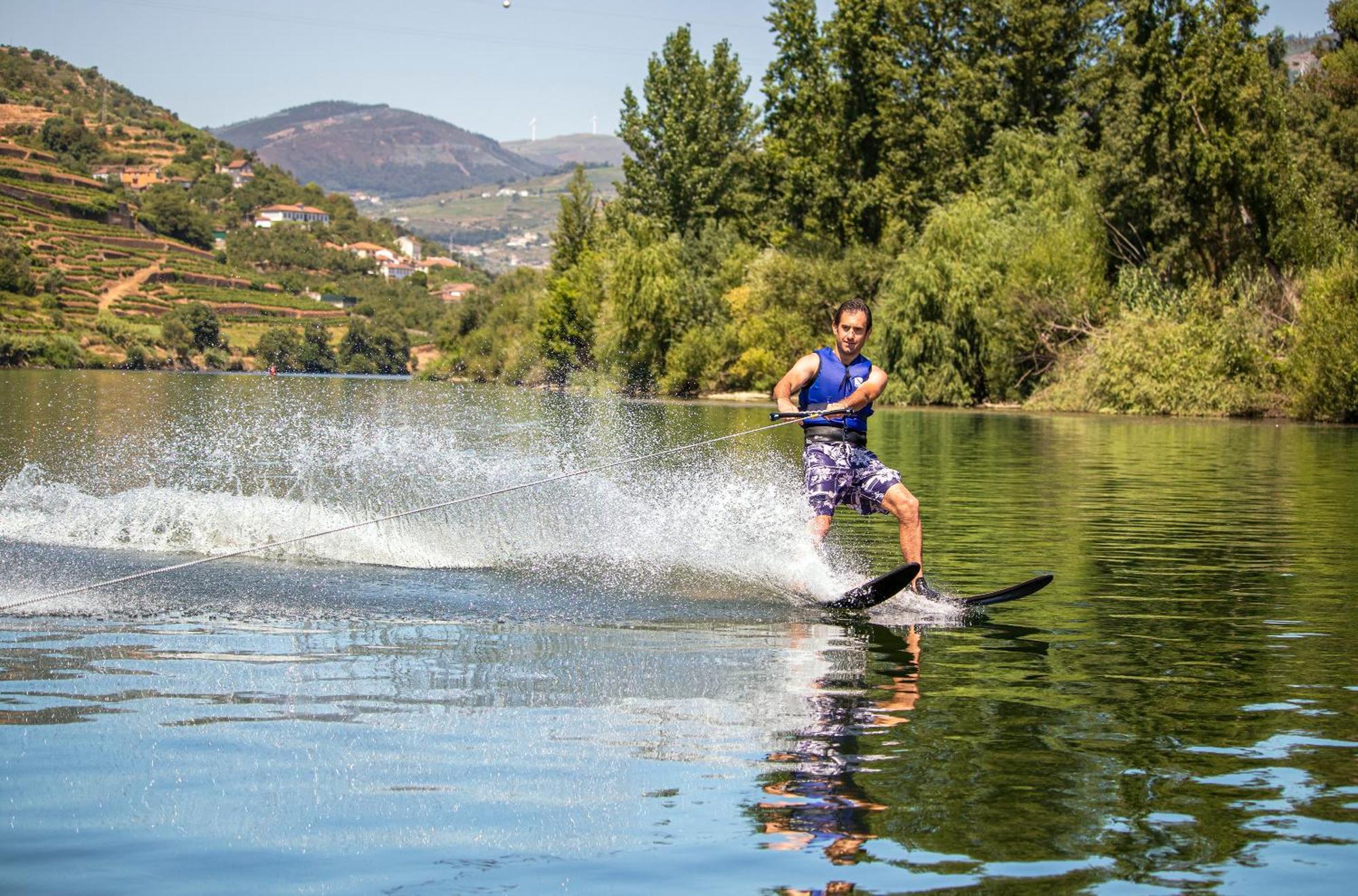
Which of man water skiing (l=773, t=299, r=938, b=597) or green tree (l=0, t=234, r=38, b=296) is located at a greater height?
green tree (l=0, t=234, r=38, b=296)

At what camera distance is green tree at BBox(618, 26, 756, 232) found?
258ft

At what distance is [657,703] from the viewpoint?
6875 mm

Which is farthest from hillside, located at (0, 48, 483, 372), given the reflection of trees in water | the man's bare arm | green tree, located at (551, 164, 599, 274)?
the reflection of trees in water

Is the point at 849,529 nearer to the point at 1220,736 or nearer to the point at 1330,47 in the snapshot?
the point at 1220,736

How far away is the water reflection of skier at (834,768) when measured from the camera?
16.3 feet

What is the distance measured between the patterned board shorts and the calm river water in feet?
1.39

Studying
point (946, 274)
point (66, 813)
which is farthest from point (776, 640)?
point (946, 274)

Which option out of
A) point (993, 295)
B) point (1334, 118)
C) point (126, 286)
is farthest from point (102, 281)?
point (1334, 118)

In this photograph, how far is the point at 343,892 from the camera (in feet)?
14.6

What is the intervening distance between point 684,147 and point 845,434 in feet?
229

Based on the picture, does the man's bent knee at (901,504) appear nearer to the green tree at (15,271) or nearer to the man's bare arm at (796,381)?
the man's bare arm at (796,381)

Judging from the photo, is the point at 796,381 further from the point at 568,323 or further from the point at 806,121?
the point at 568,323

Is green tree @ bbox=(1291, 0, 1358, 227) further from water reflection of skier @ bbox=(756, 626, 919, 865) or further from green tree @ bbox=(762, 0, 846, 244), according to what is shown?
water reflection of skier @ bbox=(756, 626, 919, 865)

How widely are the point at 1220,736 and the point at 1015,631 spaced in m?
2.88
